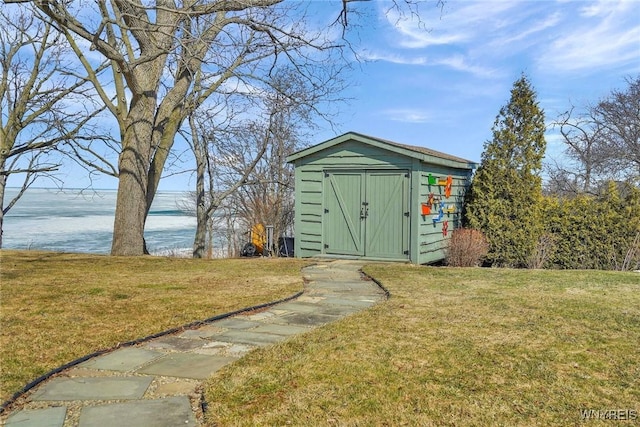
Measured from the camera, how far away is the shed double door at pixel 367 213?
9359 mm

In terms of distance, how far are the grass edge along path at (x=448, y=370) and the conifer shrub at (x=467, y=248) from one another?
179 inches

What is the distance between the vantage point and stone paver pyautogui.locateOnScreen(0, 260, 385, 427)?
246 centimetres

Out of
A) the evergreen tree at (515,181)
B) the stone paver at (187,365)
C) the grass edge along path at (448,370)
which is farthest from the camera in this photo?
the evergreen tree at (515,181)

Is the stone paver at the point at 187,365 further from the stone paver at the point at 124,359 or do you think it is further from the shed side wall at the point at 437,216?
the shed side wall at the point at 437,216

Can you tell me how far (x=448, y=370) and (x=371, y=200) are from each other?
258 inches

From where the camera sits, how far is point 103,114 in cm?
1415

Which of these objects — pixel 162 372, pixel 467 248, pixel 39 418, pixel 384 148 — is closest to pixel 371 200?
pixel 384 148

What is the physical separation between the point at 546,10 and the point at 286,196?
9263 mm

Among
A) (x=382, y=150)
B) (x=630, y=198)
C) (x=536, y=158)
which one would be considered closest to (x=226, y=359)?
(x=382, y=150)

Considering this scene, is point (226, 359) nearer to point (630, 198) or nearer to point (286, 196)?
point (630, 198)

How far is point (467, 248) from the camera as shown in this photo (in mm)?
9820

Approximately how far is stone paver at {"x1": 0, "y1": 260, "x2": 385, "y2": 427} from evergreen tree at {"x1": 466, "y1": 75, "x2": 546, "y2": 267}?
228 inches

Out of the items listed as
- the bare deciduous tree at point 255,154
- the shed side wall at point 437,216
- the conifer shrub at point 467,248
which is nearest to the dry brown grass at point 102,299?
the shed side wall at point 437,216

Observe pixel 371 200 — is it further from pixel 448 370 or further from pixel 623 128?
pixel 623 128
